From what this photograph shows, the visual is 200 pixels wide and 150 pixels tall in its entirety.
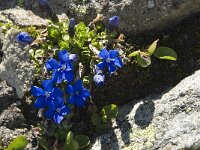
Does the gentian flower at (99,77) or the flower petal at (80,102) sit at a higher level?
the gentian flower at (99,77)

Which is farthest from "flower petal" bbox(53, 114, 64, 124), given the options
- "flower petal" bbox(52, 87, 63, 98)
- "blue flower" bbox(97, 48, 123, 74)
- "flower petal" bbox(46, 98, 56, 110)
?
"blue flower" bbox(97, 48, 123, 74)

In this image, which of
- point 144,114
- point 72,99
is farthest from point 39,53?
point 144,114

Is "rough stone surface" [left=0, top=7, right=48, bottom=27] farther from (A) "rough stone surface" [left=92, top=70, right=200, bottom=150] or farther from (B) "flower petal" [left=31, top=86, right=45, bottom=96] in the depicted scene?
(A) "rough stone surface" [left=92, top=70, right=200, bottom=150]

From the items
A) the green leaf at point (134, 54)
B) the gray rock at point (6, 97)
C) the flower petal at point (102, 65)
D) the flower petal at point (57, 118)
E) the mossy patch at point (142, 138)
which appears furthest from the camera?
the gray rock at point (6, 97)

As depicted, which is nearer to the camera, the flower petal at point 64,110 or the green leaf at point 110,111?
the flower petal at point 64,110

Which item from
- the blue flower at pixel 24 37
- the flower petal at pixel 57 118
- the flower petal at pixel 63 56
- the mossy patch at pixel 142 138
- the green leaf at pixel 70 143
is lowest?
the mossy patch at pixel 142 138

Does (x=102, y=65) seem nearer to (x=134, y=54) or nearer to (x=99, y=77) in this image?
(x=99, y=77)

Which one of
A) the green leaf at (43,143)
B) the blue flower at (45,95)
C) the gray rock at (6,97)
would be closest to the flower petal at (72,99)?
the blue flower at (45,95)

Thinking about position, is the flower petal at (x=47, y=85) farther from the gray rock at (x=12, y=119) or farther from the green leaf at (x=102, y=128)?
the green leaf at (x=102, y=128)
